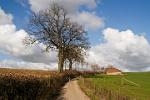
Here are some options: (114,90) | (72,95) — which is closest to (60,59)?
(114,90)

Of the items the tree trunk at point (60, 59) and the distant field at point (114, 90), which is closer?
the distant field at point (114, 90)

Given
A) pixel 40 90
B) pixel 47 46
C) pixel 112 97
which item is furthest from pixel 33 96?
pixel 47 46

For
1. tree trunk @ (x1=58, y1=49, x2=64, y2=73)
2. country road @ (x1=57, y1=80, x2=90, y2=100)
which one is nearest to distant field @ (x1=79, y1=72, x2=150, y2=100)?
country road @ (x1=57, y1=80, x2=90, y2=100)

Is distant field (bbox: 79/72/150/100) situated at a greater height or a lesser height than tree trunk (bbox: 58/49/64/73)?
lesser

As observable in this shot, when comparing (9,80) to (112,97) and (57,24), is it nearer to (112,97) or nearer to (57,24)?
(112,97)

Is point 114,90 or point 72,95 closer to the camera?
point 72,95

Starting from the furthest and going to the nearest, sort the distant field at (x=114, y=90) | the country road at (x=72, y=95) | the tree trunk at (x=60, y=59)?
the tree trunk at (x=60, y=59) → the country road at (x=72, y=95) → the distant field at (x=114, y=90)

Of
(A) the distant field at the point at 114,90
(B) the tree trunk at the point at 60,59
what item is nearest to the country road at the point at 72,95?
(A) the distant field at the point at 114,90

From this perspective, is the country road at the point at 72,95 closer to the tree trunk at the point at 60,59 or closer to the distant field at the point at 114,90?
the distant field at the point at 114,90

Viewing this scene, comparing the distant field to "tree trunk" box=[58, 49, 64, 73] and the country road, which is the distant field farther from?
"tree trunk" box=[58, 49, 64, 73]

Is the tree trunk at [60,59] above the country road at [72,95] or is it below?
above

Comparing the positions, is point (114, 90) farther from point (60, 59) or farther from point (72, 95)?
point (60, 59)

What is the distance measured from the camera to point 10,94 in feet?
A: 68.0

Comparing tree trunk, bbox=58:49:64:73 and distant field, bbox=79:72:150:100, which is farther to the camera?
tree trunk, bbox=58:49:64:73
